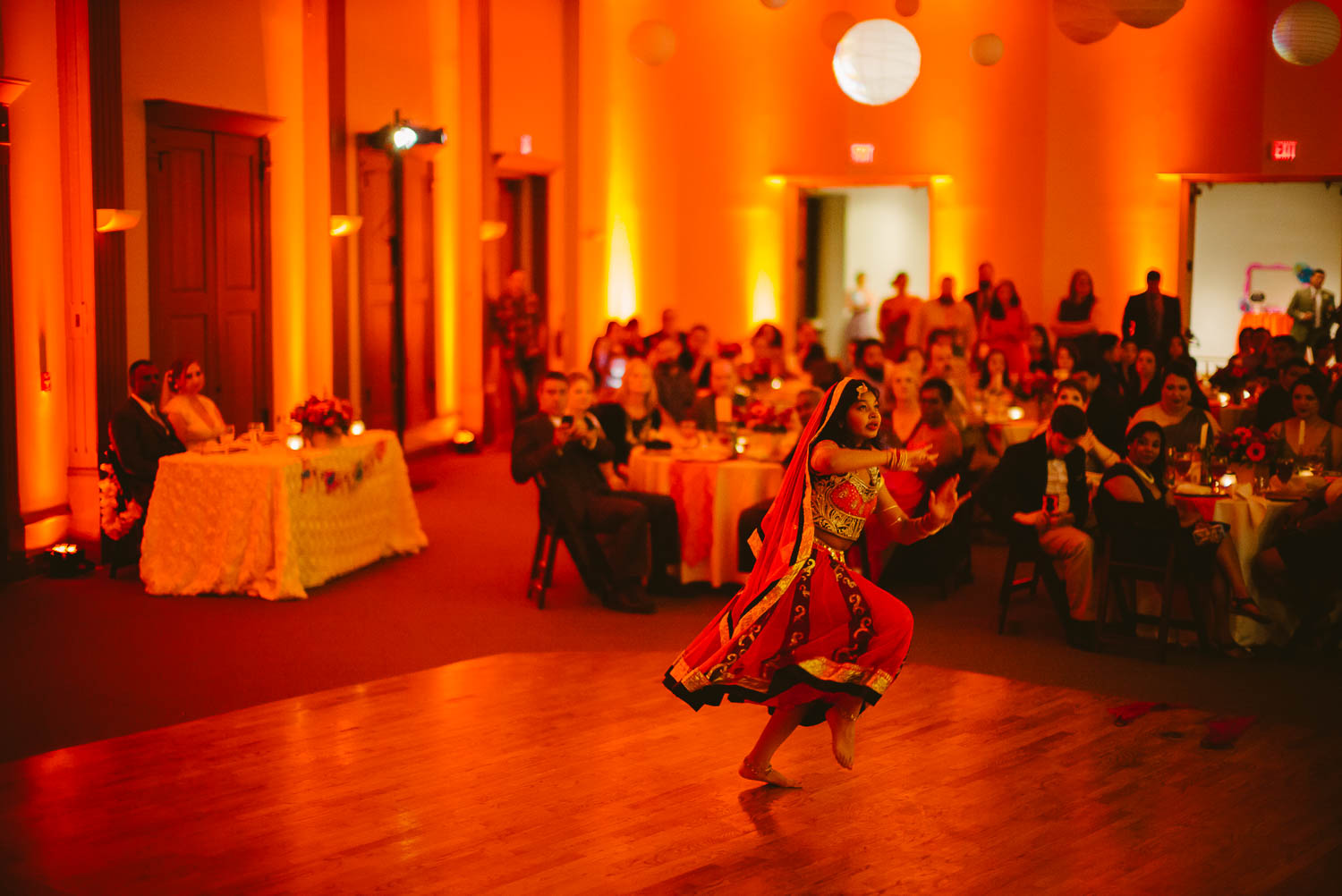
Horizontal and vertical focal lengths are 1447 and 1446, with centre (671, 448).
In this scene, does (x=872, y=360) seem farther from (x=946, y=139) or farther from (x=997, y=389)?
(x=946, y=139)

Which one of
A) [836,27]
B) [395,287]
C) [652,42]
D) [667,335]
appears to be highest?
[836,27]

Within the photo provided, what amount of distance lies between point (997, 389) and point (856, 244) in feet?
30.6

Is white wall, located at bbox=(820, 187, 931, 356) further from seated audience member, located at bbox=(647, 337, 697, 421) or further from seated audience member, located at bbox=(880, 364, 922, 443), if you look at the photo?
seated audience member, located at bbox=(880, 364, 922, 443)

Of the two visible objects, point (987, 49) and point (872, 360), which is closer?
point (872, 360)

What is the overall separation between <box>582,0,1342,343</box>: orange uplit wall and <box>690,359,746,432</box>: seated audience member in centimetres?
512

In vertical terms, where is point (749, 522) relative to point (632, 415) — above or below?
below

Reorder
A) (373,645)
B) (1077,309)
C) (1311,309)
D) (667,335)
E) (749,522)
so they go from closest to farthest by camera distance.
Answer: (373,645) < (749,522) < (667,335) < (1077,309) < (1311,309)

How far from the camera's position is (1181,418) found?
297 inches

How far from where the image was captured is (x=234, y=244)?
31.4 feet

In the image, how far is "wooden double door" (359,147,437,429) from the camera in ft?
37.0

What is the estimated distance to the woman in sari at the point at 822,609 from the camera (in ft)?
13.9

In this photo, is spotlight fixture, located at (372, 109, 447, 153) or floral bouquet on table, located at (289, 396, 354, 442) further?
spotlight fixture, located at (372, 109, 447, 153)

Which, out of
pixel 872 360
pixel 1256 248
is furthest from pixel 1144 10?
pixel 1256 248

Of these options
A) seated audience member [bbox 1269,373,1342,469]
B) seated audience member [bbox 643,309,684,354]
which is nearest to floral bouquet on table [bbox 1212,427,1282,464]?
seated audience member [bbox 1269,373,1342,469]
